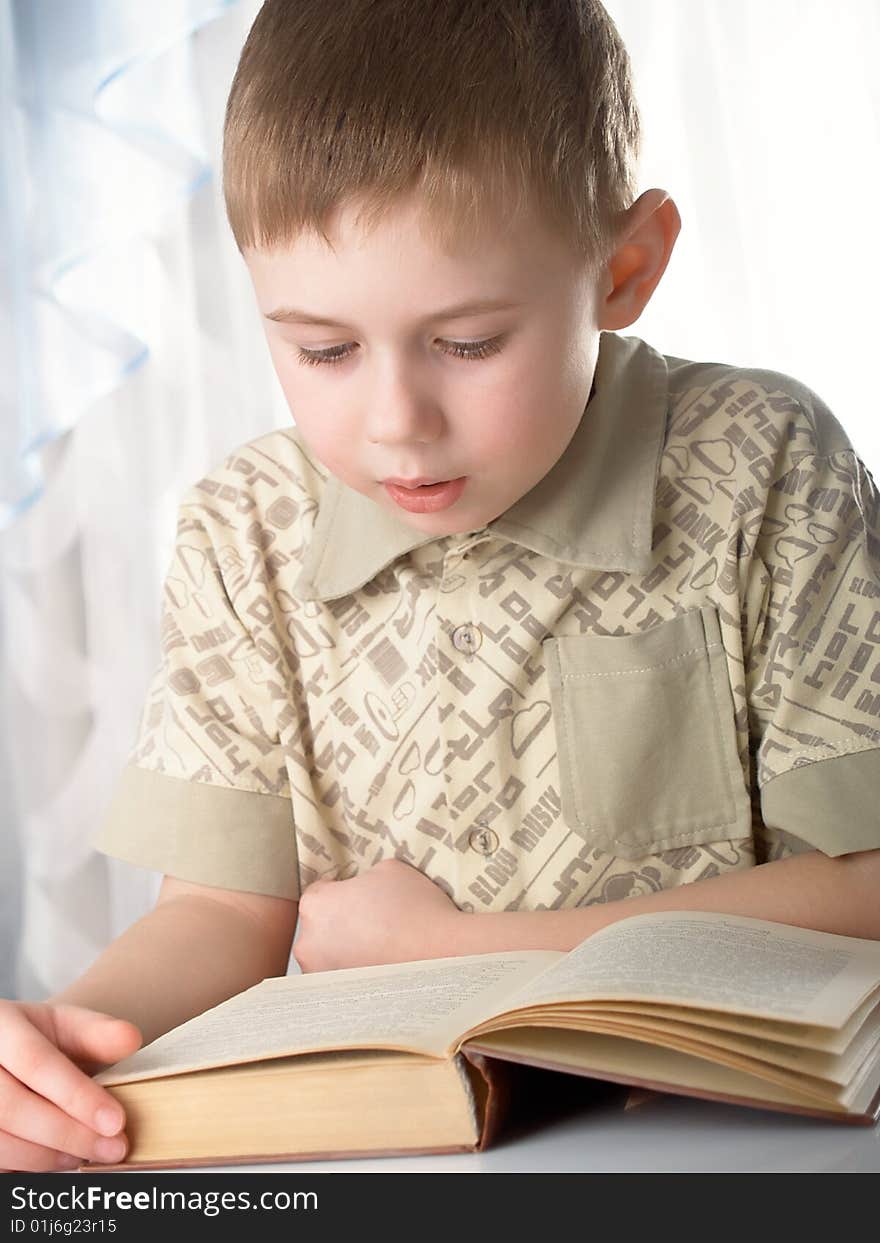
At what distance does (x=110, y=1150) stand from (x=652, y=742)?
17.3 inches

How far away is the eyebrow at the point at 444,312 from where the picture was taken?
0.72 metres

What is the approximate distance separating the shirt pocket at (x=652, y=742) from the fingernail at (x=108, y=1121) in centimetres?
39

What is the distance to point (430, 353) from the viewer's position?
739 millimetres

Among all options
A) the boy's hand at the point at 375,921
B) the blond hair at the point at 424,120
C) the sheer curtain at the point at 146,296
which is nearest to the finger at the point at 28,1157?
the boy's hand at the point at 375,921

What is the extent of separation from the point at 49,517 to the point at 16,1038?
1.05 m

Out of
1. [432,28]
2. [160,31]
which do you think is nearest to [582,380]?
[432,28]

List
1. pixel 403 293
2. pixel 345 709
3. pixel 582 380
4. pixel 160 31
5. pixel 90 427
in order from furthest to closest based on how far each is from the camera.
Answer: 1. pixel 90 427
2. pixel 160 31
3. pixel 345 709
4. pixel 582 380
5. pixel 403 293

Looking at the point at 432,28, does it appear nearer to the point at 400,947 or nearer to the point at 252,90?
the point at 252,90

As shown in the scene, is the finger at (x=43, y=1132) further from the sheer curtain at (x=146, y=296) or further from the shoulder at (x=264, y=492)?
the sheer curtain at (x=146, y=296)

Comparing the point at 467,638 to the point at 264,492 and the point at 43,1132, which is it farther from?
the point at 43,1132

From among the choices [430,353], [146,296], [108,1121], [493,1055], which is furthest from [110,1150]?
[146,296]

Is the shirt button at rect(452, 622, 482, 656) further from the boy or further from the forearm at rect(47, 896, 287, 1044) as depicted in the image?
the forearm at rect(47, 896, 287, 1044)

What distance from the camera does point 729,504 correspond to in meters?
0.89

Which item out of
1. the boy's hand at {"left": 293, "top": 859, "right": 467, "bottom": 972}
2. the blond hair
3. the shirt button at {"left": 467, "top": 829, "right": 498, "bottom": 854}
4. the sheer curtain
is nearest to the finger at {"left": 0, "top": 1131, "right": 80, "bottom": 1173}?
the boy's hand at {"left": 293, "top": 859, "right": 467, "bottom": 972}
